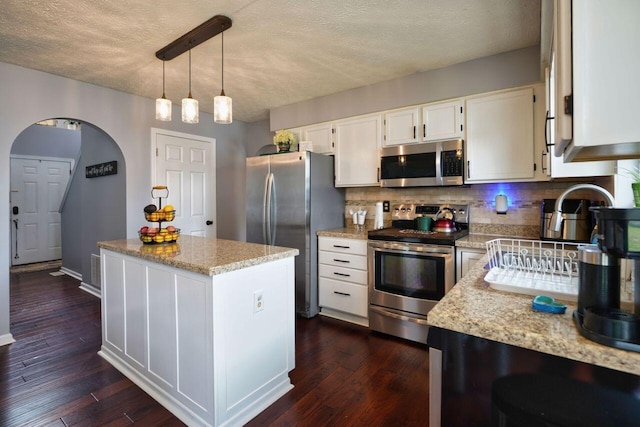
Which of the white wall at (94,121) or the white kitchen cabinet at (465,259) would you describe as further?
the white wall at (94,121)

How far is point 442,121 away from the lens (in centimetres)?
292

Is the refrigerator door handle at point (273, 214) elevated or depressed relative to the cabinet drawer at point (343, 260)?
elevated

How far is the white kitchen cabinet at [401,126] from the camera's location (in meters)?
3.07

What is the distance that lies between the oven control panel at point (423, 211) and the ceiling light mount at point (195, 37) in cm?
231

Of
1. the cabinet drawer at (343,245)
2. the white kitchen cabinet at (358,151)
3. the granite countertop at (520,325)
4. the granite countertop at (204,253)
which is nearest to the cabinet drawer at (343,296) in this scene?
the cabinet drawer at (343,245)

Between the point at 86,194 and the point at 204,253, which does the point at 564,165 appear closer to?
the point at 204,253

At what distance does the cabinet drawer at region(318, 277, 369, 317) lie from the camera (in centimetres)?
305

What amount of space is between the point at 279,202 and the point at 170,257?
171cm

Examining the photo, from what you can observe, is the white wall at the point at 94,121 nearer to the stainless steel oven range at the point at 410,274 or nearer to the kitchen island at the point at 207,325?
the kitchen island at the point at 207,325

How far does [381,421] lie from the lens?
1755 millimetres

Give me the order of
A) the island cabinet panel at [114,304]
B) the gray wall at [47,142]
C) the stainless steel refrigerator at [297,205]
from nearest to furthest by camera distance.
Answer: the island cabinet panel at [114,304] < the stainless steel refrigerator at [297,205] < the gray wall at [47,142]

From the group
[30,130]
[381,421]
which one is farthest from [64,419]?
[30,130]

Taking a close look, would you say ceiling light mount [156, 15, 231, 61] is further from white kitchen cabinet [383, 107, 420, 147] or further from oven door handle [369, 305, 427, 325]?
oven door handle [369, 305, 427, 325]

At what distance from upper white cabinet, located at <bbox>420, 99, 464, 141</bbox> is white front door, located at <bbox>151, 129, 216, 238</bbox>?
9.60 ft
